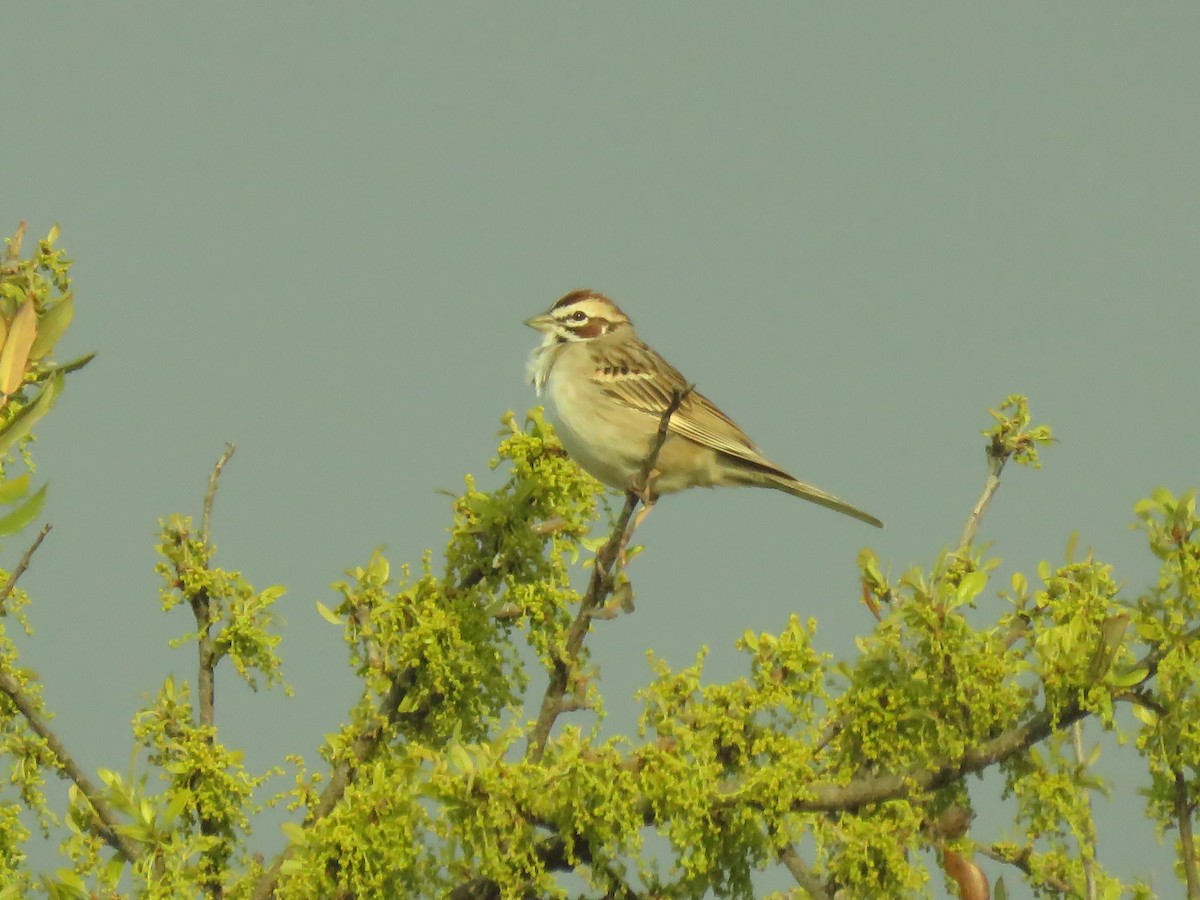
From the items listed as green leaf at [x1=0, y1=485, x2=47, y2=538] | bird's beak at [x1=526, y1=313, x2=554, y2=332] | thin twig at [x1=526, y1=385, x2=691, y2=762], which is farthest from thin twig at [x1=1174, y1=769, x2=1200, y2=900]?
bird's beak at [x1=526, y1=313, x2=554, y2=332]

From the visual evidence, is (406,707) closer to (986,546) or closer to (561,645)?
(561,645)

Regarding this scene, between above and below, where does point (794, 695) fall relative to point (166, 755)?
above

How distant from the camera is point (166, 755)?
416 centimetres

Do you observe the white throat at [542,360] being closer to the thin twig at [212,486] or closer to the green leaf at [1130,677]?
the thin twig at [212,486]

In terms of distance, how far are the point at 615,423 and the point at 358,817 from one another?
2.95 metres

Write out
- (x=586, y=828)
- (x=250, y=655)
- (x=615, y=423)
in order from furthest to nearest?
1. (x=615, y=423)
2. (x=250, y=655)
3. (x=586, y=828)

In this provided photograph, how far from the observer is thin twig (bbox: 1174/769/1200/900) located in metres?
3.44

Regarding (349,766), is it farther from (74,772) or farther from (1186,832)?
(1186,832)

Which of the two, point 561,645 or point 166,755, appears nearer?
point 561,645

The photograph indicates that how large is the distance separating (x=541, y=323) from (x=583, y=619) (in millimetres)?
3568

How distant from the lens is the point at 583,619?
12.8 feet

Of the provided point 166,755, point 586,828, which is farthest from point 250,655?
point 586,828

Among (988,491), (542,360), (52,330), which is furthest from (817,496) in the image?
(52,330)

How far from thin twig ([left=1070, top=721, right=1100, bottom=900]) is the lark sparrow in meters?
2.03
